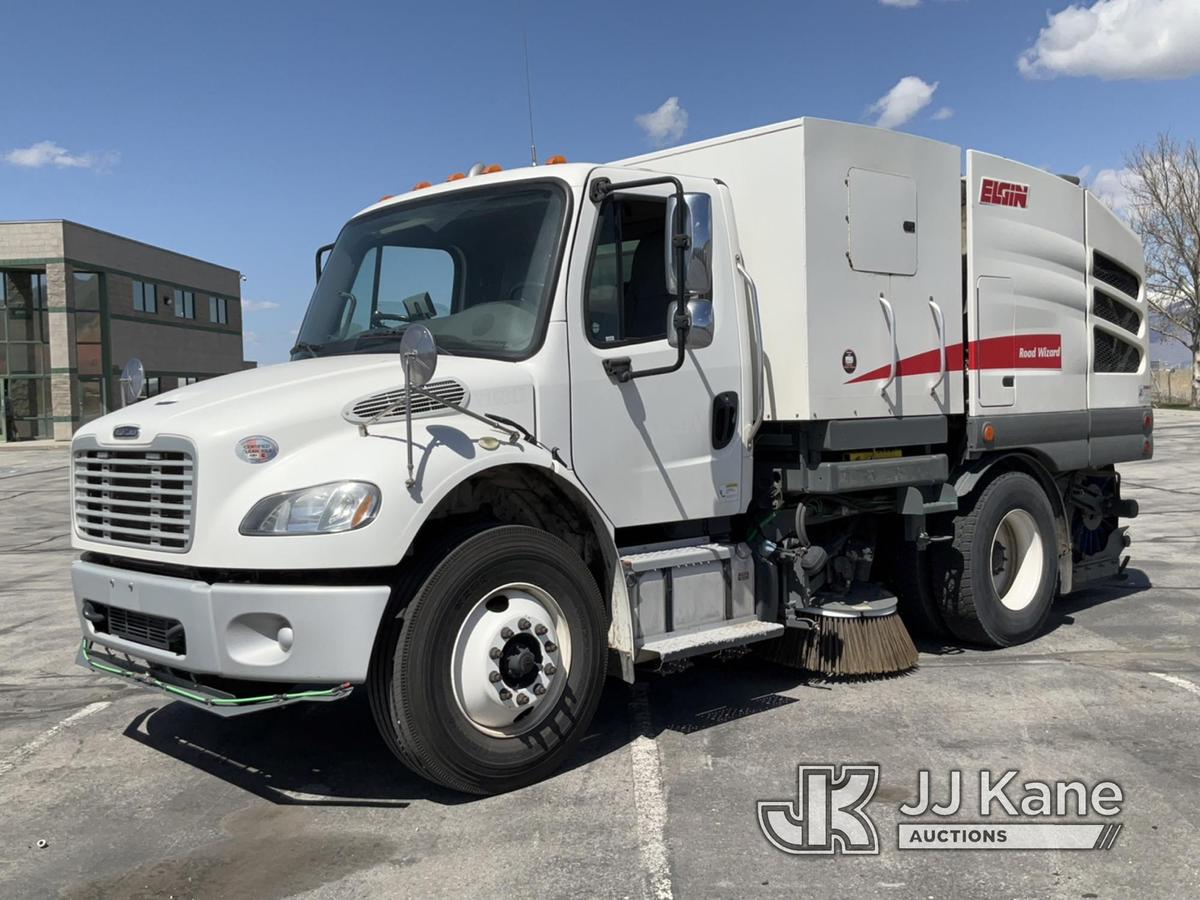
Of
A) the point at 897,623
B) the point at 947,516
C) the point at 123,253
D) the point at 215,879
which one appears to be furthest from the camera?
the point at 123,253

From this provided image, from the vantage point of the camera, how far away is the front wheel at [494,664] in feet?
14.0

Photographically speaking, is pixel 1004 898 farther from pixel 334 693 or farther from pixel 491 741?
pixel 334 693

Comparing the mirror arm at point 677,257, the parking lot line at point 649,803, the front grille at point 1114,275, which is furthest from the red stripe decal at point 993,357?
the parking lot line at point 649,803

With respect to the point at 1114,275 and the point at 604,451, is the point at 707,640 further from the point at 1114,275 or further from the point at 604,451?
the point at 1114,275

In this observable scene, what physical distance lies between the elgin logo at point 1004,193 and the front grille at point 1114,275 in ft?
3.71

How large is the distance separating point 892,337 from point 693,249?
5.67 ft

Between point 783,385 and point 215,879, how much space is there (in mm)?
3584

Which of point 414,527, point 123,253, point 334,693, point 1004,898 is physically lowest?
point 1004,898

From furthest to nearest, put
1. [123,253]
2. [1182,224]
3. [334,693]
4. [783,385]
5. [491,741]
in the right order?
[1182,224] < [123,253] < [783,385] < [491,741] < [334,693]

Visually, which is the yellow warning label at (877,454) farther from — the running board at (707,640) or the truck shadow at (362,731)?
the truck shadow at (362,731)

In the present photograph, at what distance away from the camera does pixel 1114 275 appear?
27.1ft

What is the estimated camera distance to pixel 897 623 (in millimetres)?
6355

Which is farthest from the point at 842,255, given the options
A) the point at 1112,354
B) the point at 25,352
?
the point at 25,352

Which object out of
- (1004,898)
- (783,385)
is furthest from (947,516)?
(1004,898)
